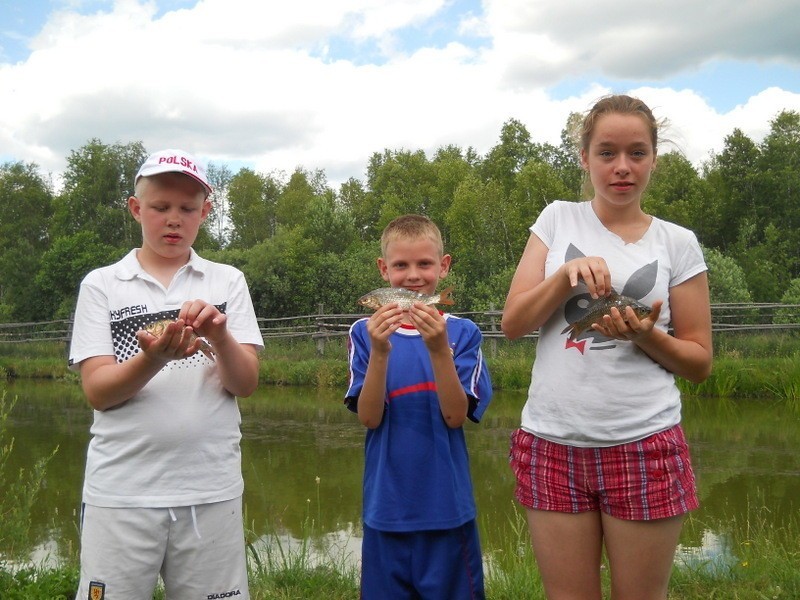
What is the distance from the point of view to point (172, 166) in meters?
2.24

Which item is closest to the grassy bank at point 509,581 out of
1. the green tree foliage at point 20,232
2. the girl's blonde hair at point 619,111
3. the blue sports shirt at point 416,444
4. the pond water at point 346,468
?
the pond water at point 346,468

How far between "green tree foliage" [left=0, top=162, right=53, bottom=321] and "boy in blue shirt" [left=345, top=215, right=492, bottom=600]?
3327 centimetres

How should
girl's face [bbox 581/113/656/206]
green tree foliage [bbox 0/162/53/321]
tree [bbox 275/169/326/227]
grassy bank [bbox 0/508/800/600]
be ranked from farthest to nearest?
tree [bbox 275/169/326/227] → green tree foliage [bbox 0/162/53/321] → grassy bank [bbox 0/508/800/600] → girl's face [bbox 581/113/656/206]

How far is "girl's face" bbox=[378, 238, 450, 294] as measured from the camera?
2.52 meters

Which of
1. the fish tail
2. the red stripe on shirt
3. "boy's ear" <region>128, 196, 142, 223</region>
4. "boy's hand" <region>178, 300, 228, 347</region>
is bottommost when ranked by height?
the red stripe on shirt

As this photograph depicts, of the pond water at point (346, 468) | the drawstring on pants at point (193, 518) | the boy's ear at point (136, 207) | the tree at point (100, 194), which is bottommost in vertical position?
the pond water at point (346, 468)

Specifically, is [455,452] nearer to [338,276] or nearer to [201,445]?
[201,445]

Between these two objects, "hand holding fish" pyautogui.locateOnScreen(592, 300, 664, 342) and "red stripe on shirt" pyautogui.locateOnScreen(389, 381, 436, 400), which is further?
"red stripe on shirt" pyautogui.locateOnScreen(389, 381, 436, 400)

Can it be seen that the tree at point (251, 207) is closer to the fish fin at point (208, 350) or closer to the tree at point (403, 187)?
the tree at point (403, 187)

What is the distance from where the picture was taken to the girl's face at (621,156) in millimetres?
2168

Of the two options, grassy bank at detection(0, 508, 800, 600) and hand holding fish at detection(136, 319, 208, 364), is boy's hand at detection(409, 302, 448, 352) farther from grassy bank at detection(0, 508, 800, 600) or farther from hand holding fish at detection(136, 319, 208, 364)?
grassy bank at detection(0, 508, 800, 600)

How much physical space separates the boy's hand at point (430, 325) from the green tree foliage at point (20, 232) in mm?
33449

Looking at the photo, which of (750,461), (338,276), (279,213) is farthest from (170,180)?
(279,213)

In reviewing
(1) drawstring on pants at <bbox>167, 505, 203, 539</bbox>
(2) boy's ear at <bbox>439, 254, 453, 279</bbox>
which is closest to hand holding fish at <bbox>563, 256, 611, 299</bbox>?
(2) boy's ear at <bbox>439, 254, 453, 279</bbox>
